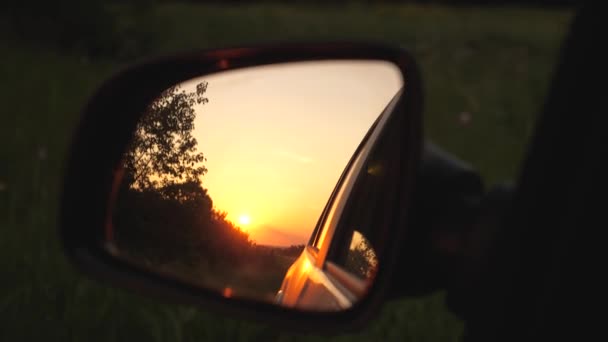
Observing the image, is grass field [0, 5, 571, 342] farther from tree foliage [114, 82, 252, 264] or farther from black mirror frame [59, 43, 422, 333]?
tree foliage [114, 82, 252, 264]

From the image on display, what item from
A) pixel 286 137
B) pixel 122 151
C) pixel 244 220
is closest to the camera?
pixel 244 220

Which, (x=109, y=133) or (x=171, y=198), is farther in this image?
(x=109, y=133)

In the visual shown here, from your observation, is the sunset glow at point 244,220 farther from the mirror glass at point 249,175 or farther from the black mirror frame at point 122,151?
the black mirror frame at point 122,151

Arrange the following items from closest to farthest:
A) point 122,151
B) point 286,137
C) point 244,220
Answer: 1. point 244,220
2. point 286,137
3. point 122,151

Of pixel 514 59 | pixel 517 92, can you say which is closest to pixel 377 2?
pixel 514 59

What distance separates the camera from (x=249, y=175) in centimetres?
120

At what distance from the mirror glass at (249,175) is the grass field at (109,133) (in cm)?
51

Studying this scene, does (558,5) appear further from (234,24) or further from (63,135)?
(63,135)

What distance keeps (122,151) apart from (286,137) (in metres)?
0.44

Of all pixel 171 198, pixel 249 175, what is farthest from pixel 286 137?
pixel 171 198

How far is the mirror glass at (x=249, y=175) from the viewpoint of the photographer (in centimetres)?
116

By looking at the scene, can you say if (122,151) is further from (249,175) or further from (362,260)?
(362,260)

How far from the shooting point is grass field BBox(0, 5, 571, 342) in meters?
2.32

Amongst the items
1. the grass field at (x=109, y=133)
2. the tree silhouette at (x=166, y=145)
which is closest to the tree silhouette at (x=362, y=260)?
the tree silhouette at (x=166, y=145)
